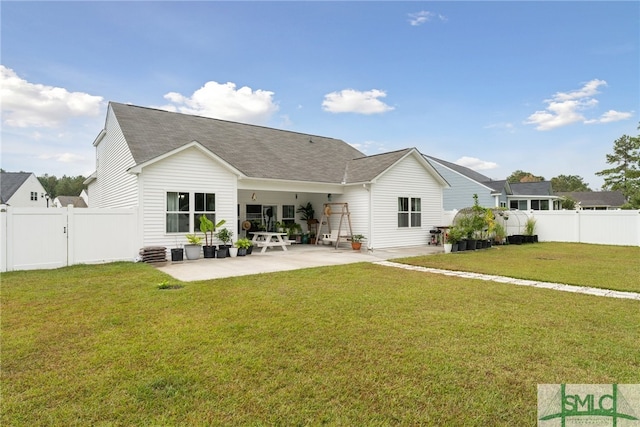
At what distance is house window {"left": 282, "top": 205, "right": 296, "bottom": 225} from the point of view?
56.0 feet

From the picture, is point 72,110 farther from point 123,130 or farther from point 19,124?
point 123,130

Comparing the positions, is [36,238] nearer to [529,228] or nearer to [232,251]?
[232,251]

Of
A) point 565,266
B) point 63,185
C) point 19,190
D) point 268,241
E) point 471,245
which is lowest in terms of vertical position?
point 565,266

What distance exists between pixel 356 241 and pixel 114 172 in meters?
10.1

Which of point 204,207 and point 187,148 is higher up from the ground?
point 187,148

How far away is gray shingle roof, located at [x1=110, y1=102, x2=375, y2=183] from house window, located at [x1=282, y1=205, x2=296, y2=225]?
252 centimetres

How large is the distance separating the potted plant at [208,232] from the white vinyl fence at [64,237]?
194cm

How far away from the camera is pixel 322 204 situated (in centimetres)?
1675

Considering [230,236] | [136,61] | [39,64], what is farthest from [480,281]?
[39,64]

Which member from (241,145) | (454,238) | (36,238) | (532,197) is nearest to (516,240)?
(454,238)

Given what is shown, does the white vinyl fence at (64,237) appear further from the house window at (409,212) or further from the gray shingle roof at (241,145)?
the house window at (409,212)

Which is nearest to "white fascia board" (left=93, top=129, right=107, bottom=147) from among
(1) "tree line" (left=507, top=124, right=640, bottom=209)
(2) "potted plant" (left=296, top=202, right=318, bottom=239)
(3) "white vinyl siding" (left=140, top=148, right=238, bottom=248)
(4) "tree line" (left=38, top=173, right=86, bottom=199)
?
(3) "white vinyl siding" (left=140, top=148, right=238, bottom=248)

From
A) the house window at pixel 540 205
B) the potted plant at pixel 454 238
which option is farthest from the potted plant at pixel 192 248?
the house window at pixel 540 205

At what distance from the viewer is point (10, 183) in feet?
114
